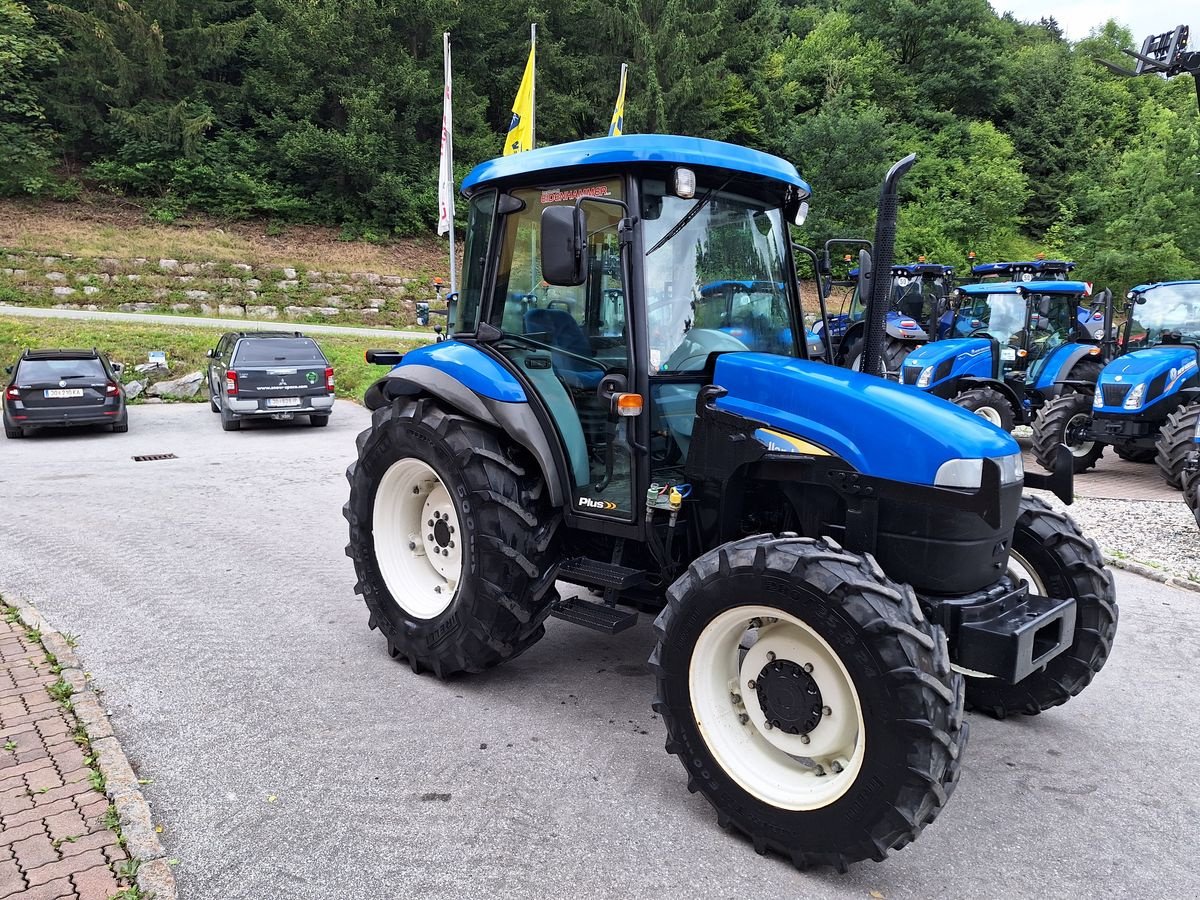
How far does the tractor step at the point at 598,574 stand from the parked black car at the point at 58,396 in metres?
11.9

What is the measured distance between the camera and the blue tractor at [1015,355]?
11.3 m

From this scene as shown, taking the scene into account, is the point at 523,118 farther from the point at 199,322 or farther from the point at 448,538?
the point at 199,322

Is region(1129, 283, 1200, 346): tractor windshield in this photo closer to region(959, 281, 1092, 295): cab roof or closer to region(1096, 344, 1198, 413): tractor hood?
region(1096, 344, 1198, 413): tractor hood

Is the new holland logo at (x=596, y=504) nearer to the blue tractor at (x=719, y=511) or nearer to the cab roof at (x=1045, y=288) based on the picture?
the blue tractor at (x=719, y=511)

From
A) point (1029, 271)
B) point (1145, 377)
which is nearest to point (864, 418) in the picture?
point (1145, 377)

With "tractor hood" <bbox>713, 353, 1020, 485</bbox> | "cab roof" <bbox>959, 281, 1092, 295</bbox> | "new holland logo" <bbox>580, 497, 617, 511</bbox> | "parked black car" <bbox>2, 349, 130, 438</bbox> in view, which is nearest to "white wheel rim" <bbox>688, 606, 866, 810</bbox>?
"tractor hood" <bbox>713, 353, 1020, 485</bbox>

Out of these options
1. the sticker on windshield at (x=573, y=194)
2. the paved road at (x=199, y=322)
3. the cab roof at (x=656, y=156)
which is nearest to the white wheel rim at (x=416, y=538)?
the sticker on windshield at (x=573, y=194)

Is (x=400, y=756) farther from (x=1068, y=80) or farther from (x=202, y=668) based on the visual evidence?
(x=1068, y=80)

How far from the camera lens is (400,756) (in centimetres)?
351

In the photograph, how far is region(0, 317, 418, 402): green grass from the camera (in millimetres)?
17703

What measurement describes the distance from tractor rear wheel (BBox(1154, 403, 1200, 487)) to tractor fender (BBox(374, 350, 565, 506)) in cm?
773

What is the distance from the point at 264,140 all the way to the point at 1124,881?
3640cm

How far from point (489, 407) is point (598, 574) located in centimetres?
95

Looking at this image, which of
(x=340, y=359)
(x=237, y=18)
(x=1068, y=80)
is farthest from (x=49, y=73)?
(x=1068, y=80)
